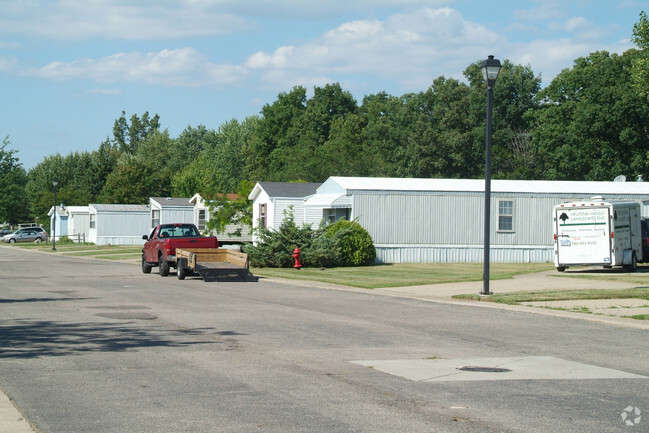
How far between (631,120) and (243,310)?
→ 46.8 metres

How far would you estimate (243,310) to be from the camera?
17000mm

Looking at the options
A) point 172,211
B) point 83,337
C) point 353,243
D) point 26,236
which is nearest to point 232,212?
point 172,211

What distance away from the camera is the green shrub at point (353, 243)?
3466 cm

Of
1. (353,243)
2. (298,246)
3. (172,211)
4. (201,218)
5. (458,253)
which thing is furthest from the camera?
(172,211)

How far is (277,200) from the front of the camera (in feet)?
146

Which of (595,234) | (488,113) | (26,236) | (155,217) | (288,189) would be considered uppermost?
(488,113)

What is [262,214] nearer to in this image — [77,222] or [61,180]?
[77,222]

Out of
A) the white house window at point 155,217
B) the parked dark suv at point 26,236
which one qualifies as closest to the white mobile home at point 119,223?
the white house window at point 155,217

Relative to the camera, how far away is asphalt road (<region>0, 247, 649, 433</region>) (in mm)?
7148

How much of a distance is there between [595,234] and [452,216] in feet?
32.0

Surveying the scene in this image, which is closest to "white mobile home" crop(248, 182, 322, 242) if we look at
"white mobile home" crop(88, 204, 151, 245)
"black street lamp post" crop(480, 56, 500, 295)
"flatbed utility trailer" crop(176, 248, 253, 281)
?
"flatbed utility trailer" crop(176, 248, 253, 281)

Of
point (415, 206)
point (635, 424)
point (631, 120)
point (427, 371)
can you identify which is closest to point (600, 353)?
point (427, 371)

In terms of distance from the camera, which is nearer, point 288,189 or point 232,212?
point 288,189

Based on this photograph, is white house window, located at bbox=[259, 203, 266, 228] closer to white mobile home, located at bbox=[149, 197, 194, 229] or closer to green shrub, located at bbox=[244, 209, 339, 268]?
green shrub, located at bbox=[244, 209, 339, 268]
